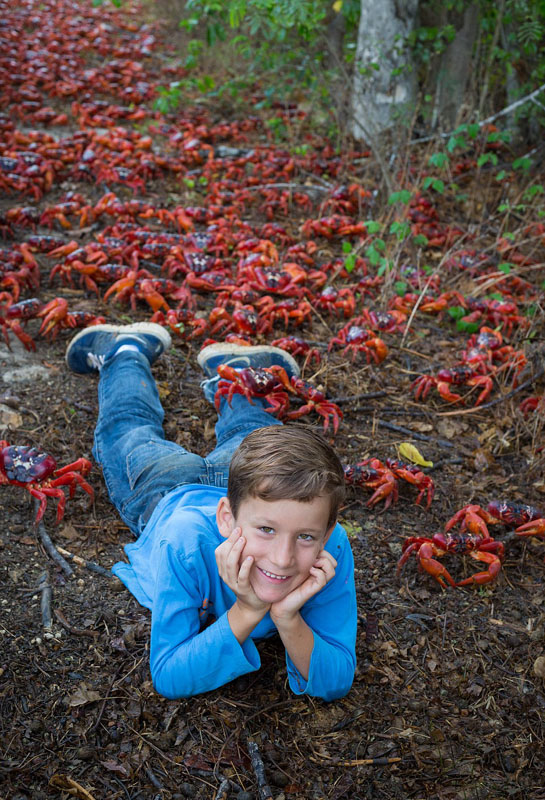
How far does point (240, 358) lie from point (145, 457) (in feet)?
3.46

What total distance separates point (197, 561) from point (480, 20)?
24.8ft

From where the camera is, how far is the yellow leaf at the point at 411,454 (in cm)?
385

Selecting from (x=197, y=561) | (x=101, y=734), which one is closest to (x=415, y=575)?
(x=197, y=561)

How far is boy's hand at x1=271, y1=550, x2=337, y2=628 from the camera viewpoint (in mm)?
2057

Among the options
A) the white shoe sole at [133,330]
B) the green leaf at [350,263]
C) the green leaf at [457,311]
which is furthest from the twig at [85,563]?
the green leaf at [457,311]

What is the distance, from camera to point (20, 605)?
2.74 meters

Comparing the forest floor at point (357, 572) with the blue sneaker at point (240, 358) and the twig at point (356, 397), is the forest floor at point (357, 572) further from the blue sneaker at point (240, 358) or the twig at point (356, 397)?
the blue sneaker at point (240, 358)

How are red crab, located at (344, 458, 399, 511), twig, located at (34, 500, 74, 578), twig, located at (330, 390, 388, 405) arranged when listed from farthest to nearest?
twig, located at (330, 390, 388, 405) → red crab, located at (344, 458, 399, 511) → twig, located at (34, 500, 74, 578)

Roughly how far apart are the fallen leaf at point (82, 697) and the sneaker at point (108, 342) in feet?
6.61

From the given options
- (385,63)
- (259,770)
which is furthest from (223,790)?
(385,63)

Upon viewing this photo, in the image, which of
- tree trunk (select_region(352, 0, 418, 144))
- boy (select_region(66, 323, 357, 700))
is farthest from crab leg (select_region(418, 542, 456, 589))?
tree trunk (select_region(352, 0, 418, 144))

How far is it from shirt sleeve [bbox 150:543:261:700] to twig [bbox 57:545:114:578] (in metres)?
0.73

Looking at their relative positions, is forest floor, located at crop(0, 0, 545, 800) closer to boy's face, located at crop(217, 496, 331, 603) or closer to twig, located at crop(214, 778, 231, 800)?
twig, located at crop(214, 778, 231, 800)

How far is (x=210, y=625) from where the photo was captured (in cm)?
230
